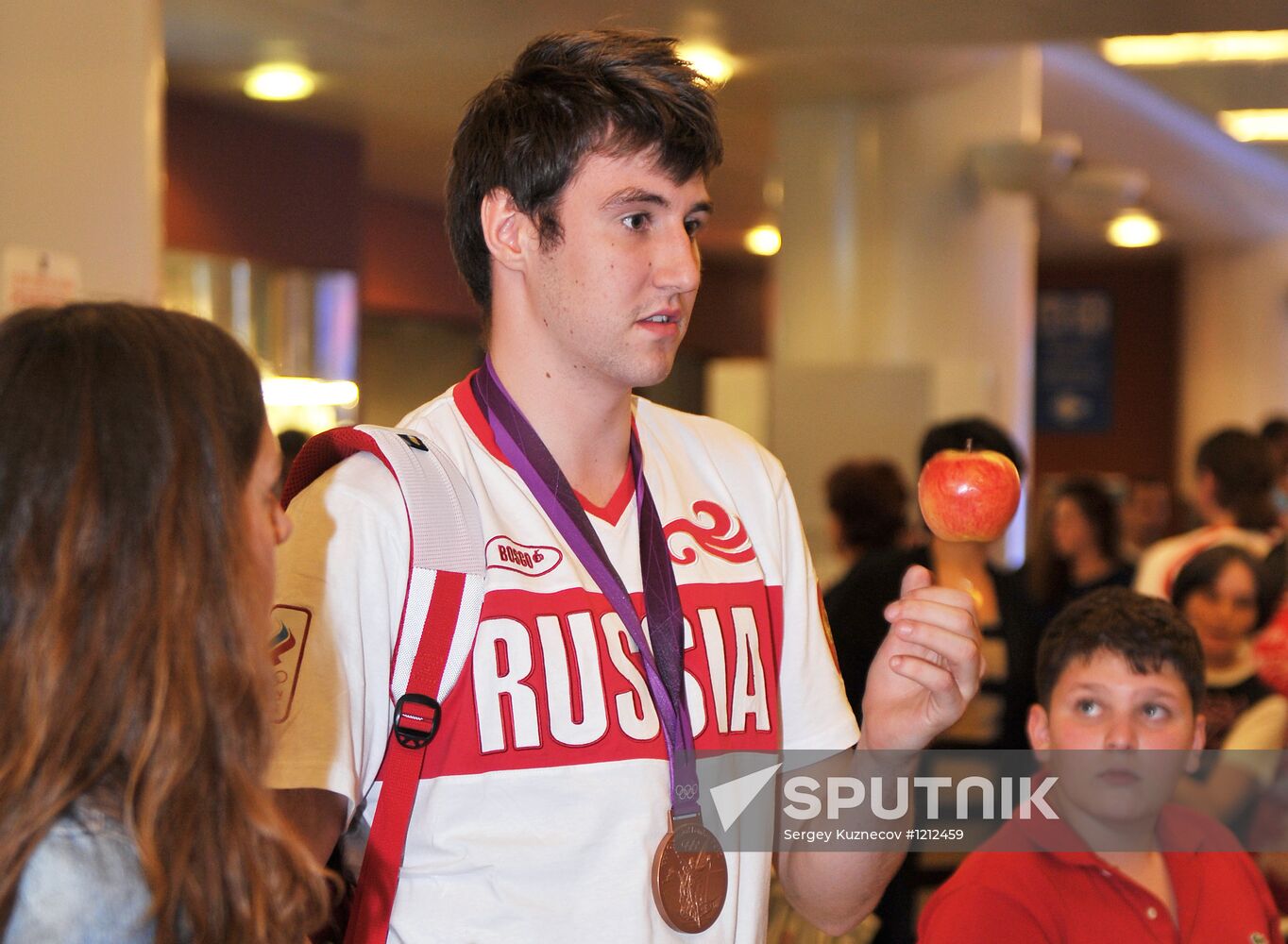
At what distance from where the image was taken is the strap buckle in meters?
1.46

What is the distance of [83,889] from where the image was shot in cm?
108

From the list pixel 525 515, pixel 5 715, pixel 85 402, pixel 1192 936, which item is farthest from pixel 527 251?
pixel 1192 936

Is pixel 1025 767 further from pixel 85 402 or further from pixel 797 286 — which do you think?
pixel 797 286

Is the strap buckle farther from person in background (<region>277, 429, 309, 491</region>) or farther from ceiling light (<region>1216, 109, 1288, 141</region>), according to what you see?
ceiling light (<region>1216, 109, 1288, 141</region>)

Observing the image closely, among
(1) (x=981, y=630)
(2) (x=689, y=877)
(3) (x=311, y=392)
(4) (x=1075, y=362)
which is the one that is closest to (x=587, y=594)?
(2) (x=689, y=877)

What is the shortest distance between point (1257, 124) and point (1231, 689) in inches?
167

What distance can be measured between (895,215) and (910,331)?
57 centimetres

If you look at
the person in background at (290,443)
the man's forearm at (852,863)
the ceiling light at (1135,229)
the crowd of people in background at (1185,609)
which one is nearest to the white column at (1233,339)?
the ceiling light at (1135,229)

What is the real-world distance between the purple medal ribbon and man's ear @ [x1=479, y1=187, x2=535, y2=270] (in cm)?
17

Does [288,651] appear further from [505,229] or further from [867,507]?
[867,507]

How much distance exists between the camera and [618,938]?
1.51m

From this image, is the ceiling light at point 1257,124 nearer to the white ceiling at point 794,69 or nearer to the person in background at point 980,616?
the white ceiling at point 794,69

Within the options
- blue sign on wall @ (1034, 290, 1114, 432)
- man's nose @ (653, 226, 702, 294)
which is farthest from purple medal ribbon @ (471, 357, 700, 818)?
blue sign on wall @ (1034, 290, 1114, 432)

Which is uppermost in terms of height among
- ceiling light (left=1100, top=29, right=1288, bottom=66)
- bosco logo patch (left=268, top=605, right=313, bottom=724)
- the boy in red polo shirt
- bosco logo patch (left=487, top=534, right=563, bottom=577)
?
ceiling light (left=1100, top=29, right=1288, bottom=66)
